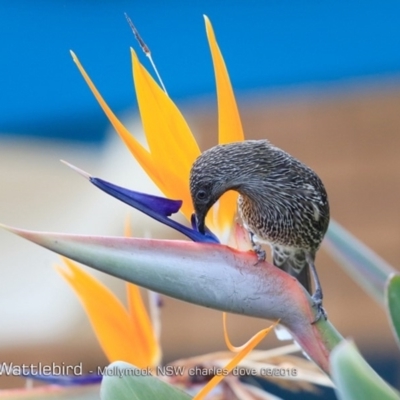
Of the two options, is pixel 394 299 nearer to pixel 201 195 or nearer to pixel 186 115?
pixel 201 195

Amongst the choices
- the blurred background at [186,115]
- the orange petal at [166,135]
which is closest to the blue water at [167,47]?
the blurred background at [186,115]

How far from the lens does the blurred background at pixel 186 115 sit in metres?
0.72

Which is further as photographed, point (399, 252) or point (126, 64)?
point (399, 252)

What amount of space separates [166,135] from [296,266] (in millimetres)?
181

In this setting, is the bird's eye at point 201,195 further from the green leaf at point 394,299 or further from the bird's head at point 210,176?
the green leaf at point 394,299

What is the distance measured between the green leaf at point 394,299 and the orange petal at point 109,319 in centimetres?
19

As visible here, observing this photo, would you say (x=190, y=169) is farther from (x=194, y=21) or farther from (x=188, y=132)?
(x=194, y=21)

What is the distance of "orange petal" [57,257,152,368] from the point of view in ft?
1.65

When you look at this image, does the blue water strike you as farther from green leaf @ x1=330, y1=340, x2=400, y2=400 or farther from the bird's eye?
green leaf @ x1=330, y1=340, x2=400, y2=400

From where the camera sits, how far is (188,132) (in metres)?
0.45

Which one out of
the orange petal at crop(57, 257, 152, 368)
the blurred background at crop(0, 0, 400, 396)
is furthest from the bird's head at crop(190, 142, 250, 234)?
the blurred background at crop(0, 0, 400, 396)

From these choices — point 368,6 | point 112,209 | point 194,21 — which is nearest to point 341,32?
point 368,6

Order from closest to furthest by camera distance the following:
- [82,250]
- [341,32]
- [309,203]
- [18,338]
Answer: [82,250], [309,203], [341,32], [18,338]

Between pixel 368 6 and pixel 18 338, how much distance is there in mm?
607
